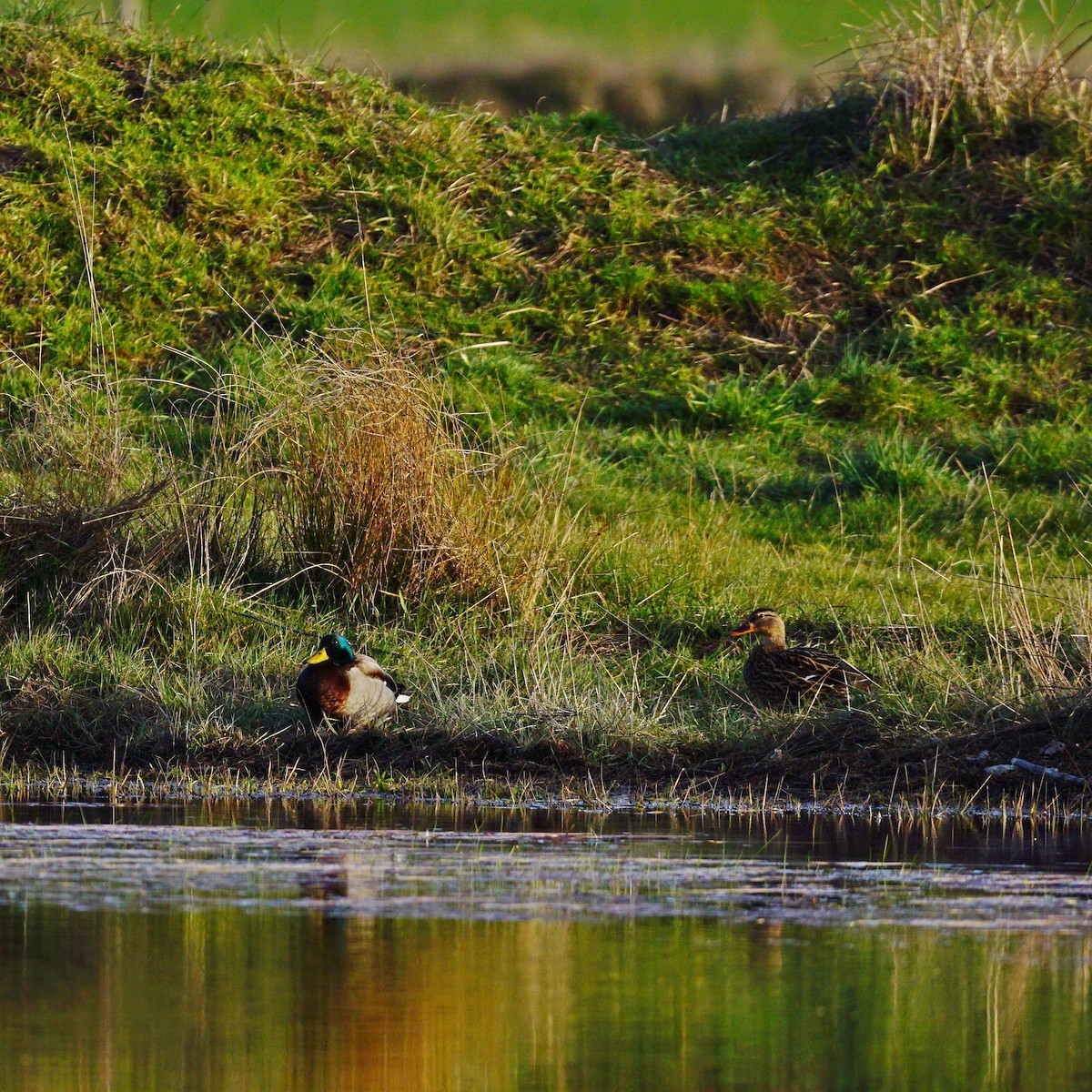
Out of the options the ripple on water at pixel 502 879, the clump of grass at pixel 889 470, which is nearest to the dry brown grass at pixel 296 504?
the ripple on water at pixel 502 879

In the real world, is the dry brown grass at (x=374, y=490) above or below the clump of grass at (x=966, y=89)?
below

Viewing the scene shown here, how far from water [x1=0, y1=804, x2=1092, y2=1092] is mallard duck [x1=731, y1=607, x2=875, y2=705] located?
2.32 metres

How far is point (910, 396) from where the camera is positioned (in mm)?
18562

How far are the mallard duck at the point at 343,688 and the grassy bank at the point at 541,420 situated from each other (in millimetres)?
141

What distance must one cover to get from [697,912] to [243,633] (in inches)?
225

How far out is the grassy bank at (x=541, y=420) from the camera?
32.8 ft

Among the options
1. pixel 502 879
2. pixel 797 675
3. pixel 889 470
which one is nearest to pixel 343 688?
pixel 797 675

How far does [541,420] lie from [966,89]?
25.2 ft

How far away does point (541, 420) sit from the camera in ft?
56.7

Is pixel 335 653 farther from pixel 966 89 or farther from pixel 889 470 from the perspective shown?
pixel 966 89

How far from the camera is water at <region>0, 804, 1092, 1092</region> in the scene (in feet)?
15.3

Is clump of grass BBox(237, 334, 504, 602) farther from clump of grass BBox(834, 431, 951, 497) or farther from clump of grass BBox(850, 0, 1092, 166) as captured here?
clump of grass BBox(850, 0, 1092, 166)

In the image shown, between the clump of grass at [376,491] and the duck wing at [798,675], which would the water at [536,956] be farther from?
the clump of grass at [376,491]

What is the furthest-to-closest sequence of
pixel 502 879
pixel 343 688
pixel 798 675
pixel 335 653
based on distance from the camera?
1. pixel 798 675
2. pixel 335 653
3. pixel 343 688
4. pixel 502 879
